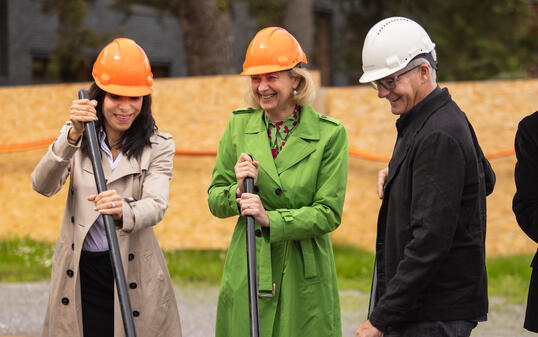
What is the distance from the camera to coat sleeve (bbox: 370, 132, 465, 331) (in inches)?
90.0

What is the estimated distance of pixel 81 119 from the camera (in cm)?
294

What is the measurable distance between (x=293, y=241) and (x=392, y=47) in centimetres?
111

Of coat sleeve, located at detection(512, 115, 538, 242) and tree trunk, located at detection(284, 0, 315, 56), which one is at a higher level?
tree trunk, located at detection(284, 0, 315, 56)

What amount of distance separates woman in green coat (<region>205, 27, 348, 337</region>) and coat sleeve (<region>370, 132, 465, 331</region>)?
2.81 feet

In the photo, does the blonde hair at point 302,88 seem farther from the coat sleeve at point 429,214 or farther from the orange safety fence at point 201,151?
the orange safety fence at point 201,151

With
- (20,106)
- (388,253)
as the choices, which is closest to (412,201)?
(388,253)

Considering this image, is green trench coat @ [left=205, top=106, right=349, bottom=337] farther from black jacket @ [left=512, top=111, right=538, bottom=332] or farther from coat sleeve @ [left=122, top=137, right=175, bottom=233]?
black jacket @ [left=512, top=111, right=538, bottom=332]

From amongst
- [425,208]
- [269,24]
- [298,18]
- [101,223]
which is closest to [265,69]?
[101,223]

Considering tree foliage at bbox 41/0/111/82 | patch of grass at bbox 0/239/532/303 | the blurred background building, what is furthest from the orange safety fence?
tree foliage at bbox 41/0/111/82

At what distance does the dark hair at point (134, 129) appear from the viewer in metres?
3.24

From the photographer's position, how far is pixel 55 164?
10.2 feet

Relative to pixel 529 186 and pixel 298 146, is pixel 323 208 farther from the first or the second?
pixel 529 186

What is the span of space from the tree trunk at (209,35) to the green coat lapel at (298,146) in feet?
29.3

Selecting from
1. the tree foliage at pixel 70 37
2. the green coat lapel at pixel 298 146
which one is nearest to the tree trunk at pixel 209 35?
the tree foliage at pixel 70 37
